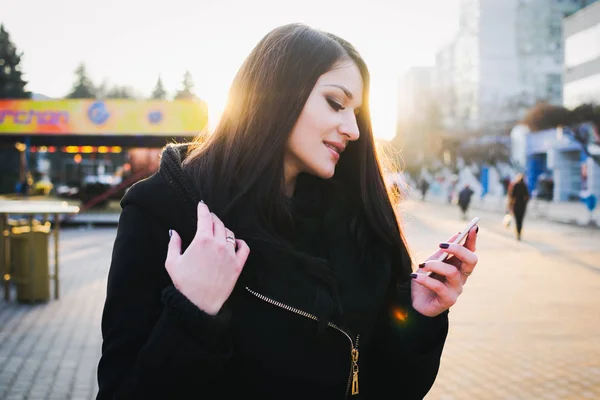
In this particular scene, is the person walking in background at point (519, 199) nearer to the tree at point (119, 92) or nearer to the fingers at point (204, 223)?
the fingers at point (204, 223)

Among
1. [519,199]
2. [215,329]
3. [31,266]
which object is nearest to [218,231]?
[215,329]

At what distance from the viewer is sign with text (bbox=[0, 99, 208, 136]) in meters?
22.8

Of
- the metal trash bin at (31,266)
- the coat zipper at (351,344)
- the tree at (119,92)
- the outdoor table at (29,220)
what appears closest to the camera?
the coat zipper at (351,344)

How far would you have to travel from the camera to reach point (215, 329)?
1317 millimetres

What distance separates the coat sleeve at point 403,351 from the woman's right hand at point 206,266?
1.86 feet

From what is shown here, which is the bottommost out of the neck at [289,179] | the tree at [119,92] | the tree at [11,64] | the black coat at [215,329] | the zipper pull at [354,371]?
the zipper pull at [354,371]

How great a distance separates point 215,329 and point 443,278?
0.66 metres

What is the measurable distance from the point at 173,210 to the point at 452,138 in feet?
176

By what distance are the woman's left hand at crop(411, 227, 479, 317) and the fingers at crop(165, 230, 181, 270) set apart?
0.61 metres

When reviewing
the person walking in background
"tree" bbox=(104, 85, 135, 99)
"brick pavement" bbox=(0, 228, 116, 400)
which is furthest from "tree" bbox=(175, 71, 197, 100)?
"brick pavement" bbox=(0, 228, 116, 400)

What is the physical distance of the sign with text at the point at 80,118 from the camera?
74.6 feet

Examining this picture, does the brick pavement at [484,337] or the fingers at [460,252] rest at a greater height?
the fingers at [460,252]

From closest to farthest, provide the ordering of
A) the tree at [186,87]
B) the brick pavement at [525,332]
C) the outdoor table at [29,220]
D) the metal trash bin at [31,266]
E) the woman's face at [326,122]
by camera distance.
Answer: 1. the woman's face at [326,122]
2. the brick pavement at [525,332]
3. the outdoor table at [29,220]
4. the metal trash bin at [31,266]
5. the tree at [186,87]

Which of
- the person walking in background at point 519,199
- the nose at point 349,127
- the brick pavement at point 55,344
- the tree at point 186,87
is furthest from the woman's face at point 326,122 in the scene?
the tree at point 186,87
